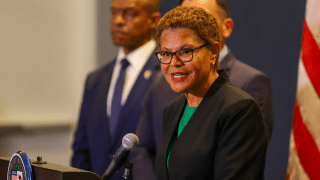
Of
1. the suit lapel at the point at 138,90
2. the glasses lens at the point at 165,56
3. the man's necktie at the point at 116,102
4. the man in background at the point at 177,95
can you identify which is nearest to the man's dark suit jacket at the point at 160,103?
the man in background at the point at 177,95

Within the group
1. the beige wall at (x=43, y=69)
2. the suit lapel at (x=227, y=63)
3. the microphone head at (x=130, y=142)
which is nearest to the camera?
the microphone head at (x=130, y=142)

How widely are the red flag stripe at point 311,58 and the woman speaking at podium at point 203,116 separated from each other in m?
0.64

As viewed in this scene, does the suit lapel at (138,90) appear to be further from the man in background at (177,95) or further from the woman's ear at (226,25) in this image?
the woman's ear at (226,25)

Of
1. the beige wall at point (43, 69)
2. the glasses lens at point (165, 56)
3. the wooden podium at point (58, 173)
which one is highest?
the glasses lens at point (165, 56)

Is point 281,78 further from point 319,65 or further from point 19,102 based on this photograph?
point 19,102

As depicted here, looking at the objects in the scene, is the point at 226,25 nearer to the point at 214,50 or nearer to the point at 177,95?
the point at 177,95

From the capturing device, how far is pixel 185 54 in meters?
1.43

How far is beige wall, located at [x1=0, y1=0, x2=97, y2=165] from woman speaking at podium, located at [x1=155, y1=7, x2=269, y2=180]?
9.35 feet

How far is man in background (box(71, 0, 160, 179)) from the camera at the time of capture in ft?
7.81

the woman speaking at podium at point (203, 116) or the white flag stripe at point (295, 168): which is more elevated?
the woman speaking at podium at point (203, 116)

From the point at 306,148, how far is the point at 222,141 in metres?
0.82

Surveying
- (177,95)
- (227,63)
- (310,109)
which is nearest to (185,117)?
(177,95)

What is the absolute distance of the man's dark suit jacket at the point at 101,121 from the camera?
2355mm

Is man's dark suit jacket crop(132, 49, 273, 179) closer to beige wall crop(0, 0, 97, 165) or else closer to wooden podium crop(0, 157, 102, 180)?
wooden podium crop(0, 157, 102, 180)
